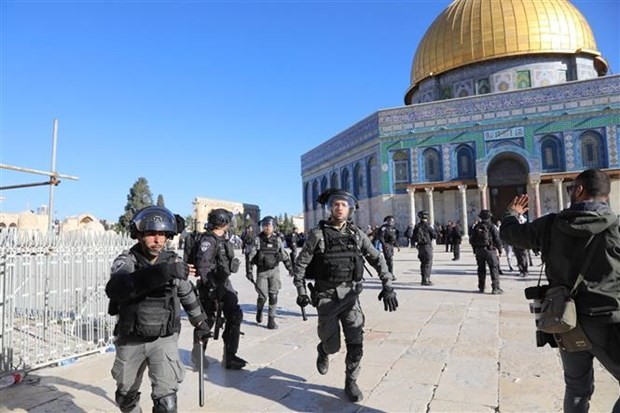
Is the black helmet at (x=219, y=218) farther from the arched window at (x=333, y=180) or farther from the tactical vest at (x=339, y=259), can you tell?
the arched window at (x=333, y=180)

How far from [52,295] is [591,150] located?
2886 centimetres

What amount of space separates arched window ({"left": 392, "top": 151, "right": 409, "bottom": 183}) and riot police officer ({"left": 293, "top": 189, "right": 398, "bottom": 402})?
87.4 feet

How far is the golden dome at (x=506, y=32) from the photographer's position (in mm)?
29656

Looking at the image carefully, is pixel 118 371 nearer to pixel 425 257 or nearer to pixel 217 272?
pixel 217 272

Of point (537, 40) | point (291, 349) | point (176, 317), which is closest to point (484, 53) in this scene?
point (537, 40)

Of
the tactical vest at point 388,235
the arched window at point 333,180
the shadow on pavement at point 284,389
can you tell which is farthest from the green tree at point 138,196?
the shadow on pavement at point 284,389

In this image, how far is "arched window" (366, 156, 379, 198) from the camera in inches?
1237

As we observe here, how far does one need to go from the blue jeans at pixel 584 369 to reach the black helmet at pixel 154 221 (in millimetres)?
2518

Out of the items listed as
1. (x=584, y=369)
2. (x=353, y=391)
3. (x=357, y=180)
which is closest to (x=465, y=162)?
(x=357, y=180)

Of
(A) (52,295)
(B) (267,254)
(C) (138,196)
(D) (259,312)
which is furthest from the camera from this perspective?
(C) (138,196)

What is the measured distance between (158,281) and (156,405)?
79 centimetres

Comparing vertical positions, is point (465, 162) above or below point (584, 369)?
above

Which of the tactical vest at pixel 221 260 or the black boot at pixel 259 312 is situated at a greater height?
the tactical vest at pixel 221 260

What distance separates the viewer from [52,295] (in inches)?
200
